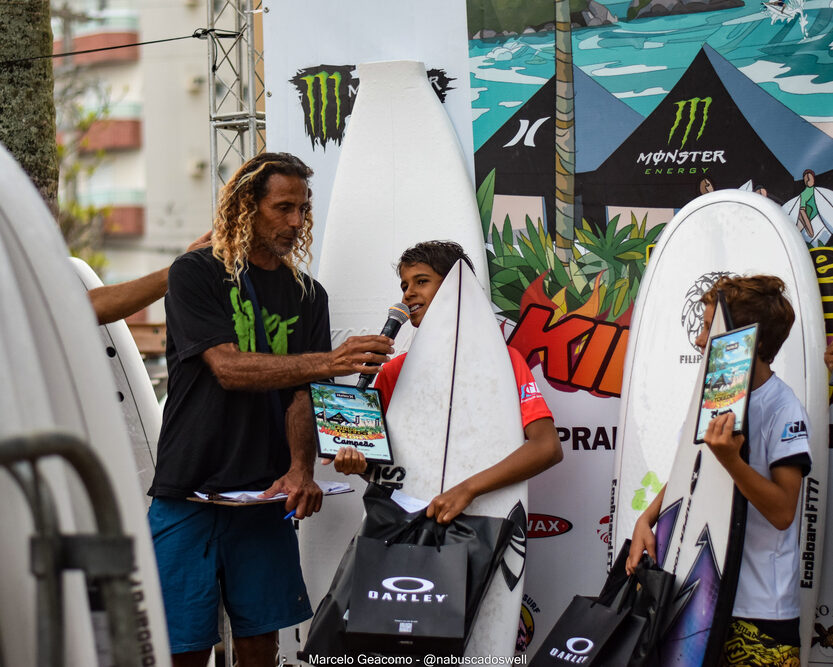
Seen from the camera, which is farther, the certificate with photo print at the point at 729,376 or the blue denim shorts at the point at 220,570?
the blue denim shorts at the point at 220,570

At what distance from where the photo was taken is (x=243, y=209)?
3.07m

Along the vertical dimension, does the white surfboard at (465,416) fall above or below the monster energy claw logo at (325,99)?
below

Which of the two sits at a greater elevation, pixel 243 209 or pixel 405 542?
pixel 243 209

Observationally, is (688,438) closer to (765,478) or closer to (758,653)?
(765,478)

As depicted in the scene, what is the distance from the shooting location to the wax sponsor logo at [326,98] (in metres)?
3.79

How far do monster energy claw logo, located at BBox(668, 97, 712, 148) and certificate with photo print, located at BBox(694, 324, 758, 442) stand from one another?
4.20 feet

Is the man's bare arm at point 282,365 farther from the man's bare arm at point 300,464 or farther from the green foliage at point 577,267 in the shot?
the green foliage at point 577,267

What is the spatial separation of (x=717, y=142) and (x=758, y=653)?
1.87m

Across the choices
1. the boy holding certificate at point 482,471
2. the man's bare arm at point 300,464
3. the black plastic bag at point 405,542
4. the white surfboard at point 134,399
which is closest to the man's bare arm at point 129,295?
the man's bare arm at point 300,464

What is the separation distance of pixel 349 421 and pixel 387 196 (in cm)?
109

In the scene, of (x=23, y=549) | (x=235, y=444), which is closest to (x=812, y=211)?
(x=235, y=444)

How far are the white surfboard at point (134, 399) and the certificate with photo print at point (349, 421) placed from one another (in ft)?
4.02

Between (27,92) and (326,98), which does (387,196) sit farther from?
(27,92)

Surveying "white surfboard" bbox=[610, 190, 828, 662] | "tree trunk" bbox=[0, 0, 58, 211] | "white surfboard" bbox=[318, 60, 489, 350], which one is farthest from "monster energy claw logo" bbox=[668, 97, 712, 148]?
"tree trunk" bbox=[0, 0, 58, 211]
